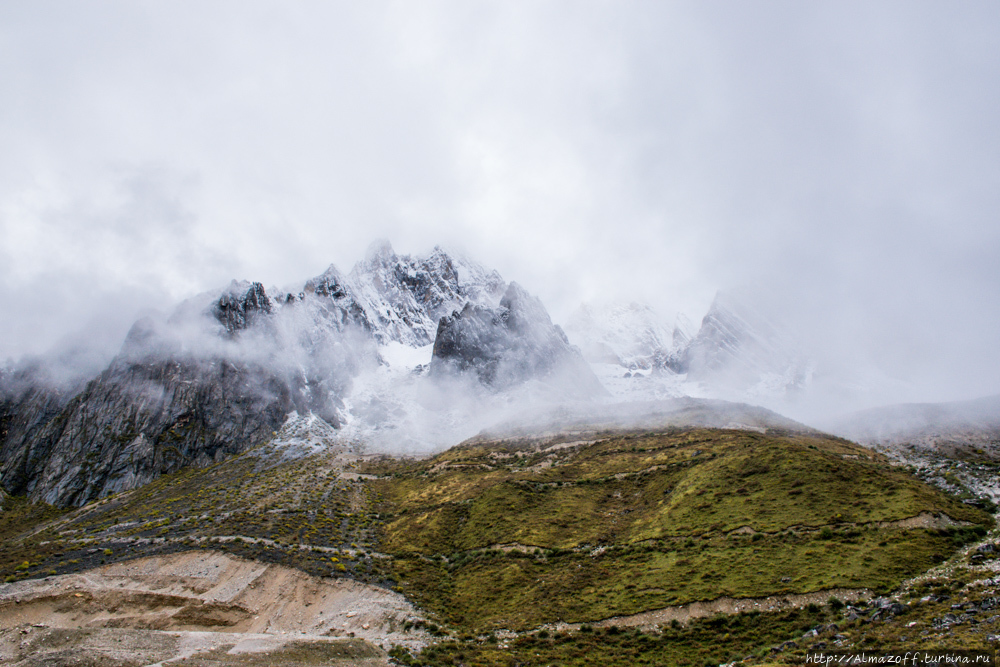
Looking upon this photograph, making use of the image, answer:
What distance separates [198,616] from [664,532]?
47200mm

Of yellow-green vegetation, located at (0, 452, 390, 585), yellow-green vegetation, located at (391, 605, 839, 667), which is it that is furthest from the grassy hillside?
yellow-green vegetation, located at (0, 452, 390, 585)

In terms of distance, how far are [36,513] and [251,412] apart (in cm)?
4675

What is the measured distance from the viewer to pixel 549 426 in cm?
12244

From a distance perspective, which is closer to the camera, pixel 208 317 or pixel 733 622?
pixel 733 622

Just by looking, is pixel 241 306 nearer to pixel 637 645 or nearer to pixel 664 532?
pixel 664 532

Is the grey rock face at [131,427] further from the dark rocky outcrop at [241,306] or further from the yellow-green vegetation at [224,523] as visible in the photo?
the dark rocky outcrop at [241,306]

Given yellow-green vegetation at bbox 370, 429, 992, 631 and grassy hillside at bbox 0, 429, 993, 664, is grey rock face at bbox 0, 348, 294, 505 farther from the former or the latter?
yellow-green vegetation at bbox 370, 429, 992, 631

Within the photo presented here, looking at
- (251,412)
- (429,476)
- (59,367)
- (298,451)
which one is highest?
(59,367)

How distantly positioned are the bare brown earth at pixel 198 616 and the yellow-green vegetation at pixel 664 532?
282 inches

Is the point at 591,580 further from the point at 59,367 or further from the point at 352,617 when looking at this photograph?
the point at 59,367

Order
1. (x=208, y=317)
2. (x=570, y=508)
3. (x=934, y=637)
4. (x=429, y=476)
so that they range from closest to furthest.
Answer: (x=934, y=637) < (x=570, y=508) < (x=429, y=476) < (x=208, y=317)

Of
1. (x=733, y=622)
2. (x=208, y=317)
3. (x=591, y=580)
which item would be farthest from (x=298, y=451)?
(x=733, y=622)

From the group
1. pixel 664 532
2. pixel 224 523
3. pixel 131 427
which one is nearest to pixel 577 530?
pixel 664 532

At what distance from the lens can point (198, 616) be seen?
134 feet
